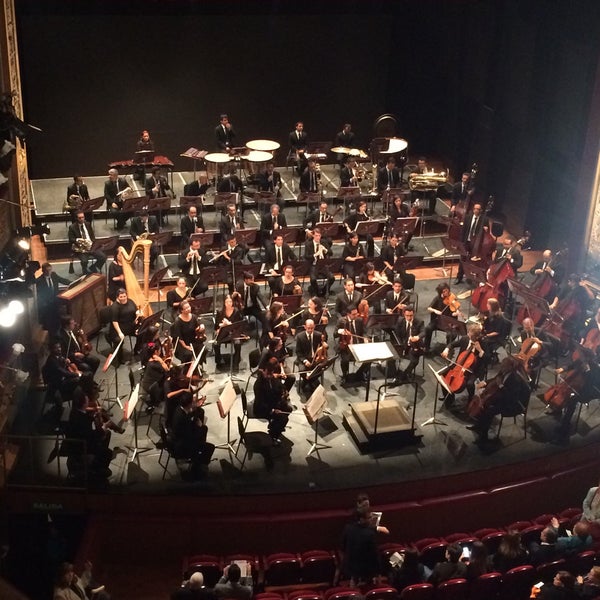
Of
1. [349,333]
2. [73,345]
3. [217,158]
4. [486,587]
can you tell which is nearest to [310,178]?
[217,158]

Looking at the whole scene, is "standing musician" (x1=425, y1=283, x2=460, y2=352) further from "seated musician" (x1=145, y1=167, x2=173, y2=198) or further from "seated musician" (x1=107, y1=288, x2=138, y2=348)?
"seated musician" (x1=145, y1=167, x2=173, y2=198)

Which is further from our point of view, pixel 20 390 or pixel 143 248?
pixel 143 248

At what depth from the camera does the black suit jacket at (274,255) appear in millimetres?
15734

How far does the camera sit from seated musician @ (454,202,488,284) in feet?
54.2

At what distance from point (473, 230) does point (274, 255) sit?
12.0 feet

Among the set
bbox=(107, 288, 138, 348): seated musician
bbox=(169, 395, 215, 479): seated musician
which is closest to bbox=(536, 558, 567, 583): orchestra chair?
bbox=(169, 395, 215, 479): seated musician

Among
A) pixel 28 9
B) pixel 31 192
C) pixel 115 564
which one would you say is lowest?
pixel 115 564

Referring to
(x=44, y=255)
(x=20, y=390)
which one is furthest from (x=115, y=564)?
(x=44, y=255)

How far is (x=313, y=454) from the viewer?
12.3m

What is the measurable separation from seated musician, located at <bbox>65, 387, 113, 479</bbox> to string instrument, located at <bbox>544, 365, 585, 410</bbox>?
600cm

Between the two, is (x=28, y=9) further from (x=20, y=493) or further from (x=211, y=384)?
(x=20, y=493)

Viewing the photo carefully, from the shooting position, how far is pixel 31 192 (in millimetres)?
18656

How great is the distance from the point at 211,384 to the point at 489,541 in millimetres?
4632

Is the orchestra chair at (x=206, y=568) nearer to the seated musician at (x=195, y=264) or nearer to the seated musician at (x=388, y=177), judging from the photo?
the seated musician at (x=195, y=264)
